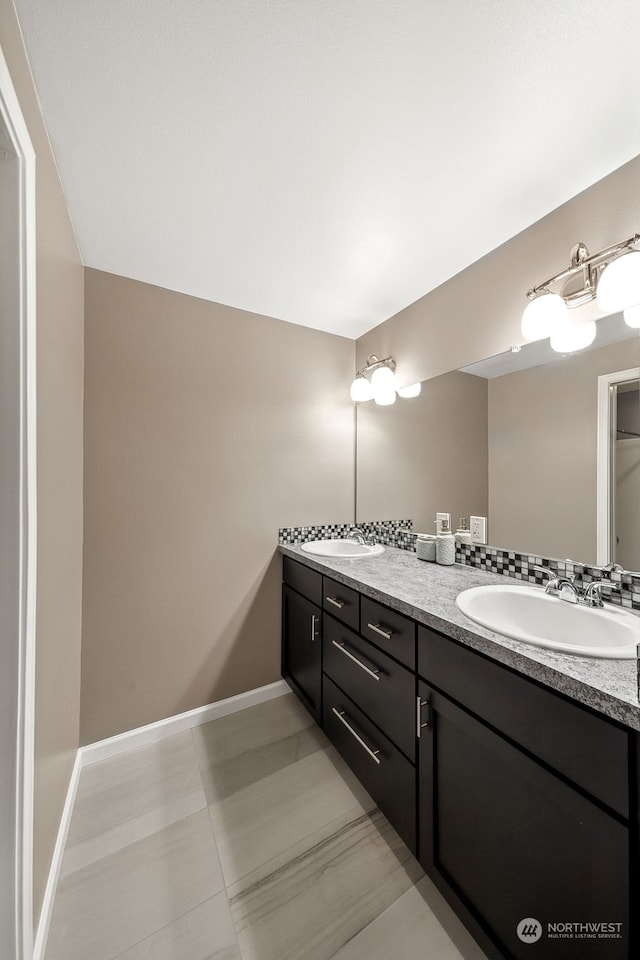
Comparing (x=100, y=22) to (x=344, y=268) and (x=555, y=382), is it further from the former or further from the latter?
(x=555, y=382)

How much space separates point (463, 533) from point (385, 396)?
3.19 ft

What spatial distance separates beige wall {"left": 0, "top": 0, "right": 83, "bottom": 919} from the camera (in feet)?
3.02

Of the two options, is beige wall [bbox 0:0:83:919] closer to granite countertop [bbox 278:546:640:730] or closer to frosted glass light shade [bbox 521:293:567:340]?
granite countertop [bbox 278:546:640:730]

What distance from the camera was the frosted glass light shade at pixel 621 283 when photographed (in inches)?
41.2

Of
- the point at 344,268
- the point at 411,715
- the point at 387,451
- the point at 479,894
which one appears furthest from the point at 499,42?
the point at 479,894

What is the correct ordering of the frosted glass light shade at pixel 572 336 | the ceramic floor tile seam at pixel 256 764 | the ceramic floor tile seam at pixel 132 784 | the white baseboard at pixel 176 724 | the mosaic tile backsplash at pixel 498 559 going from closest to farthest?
the mosaic tile backsplash at pixel 498 559
the frosted glass light shade at pixel 572 336
the ceramic floor tile seam at pixel 132 784
the ceramic floor tile seam at pixel 256 764
the white baseboard at pixel 176 724

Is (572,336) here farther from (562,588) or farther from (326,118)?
(326,118)

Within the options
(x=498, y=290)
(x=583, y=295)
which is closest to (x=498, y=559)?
(x=583, y=295)

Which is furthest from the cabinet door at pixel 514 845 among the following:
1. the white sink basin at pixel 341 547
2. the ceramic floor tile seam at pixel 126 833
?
the white sink basin at pixel 341 547

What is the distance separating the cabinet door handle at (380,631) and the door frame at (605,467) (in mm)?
759

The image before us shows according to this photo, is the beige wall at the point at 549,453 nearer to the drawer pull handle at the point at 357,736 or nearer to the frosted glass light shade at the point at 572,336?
the frosted glass light shade at the point at 572,336

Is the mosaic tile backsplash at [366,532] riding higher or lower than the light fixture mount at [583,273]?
lower

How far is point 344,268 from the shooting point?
1.66 m

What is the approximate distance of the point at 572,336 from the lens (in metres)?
1.25
